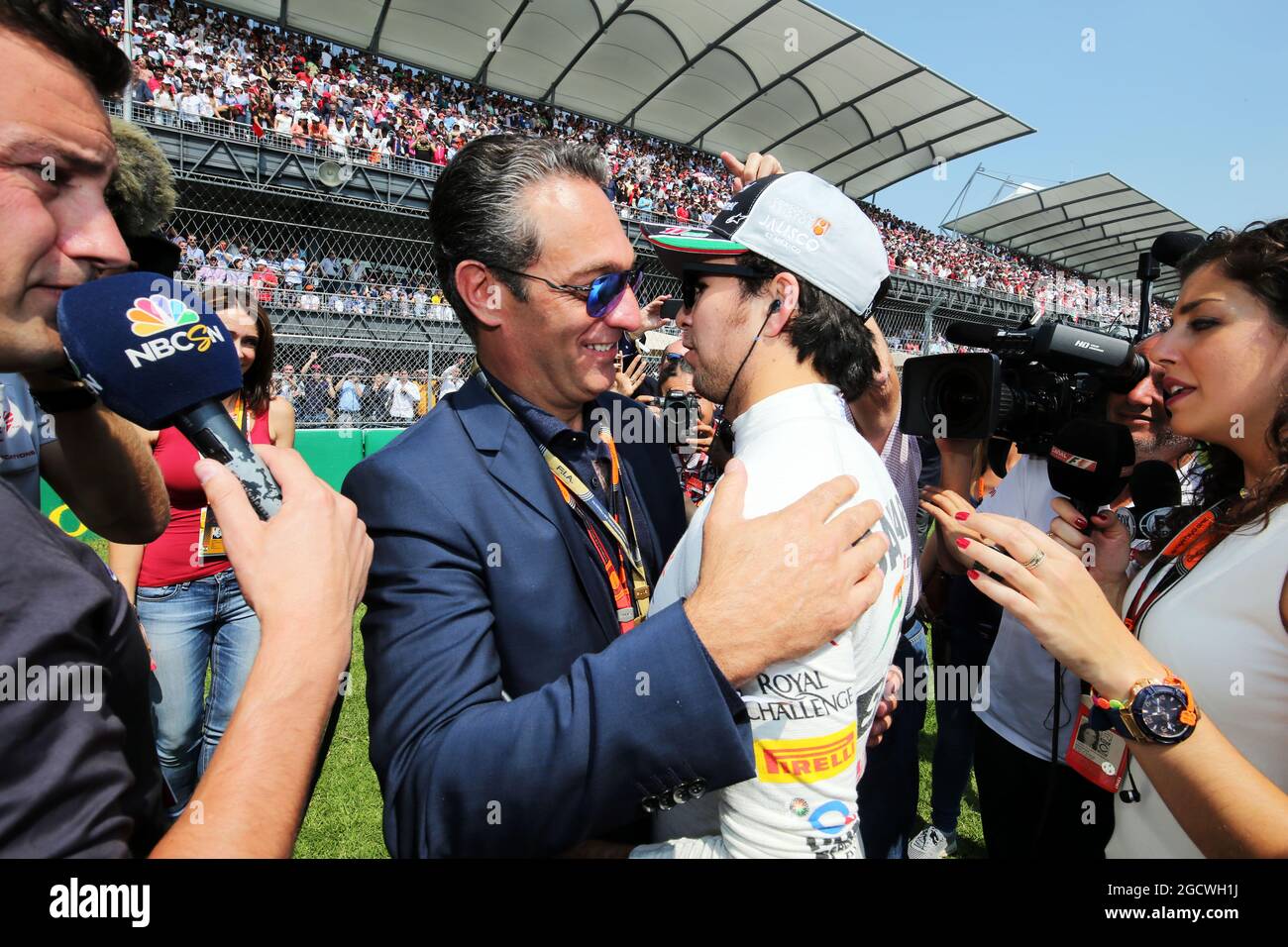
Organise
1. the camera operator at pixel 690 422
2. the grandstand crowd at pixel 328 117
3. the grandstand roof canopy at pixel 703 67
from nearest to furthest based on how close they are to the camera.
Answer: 1. the camera operator at pixel 690 422
2. the grandstand crowd at pixel 328 117
3. the grandstand roof canopy at pixel 703 67

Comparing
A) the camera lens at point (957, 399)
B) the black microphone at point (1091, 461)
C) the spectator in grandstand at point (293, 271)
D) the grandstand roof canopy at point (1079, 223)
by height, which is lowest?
the black microphone at point (1091, 461)

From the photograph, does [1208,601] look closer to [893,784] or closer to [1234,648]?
[1234,648]

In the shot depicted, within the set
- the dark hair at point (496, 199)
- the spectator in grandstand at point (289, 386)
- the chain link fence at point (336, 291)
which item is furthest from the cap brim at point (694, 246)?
the spectator in grandstand at point (289, 386)

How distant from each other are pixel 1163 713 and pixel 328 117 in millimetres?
19803

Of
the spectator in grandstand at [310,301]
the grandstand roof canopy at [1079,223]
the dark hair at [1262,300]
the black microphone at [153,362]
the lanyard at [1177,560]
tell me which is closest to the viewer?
the black microphone at [153,362]

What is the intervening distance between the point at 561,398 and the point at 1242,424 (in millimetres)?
1616

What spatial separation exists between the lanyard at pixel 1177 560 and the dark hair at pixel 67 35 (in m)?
2.41

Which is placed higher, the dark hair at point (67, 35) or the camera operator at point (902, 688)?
the dark hair at point (67, 35)

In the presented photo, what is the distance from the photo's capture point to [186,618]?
307cm

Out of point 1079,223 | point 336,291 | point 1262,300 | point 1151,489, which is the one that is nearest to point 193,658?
point 1151,489

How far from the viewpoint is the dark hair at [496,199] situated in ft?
5.82

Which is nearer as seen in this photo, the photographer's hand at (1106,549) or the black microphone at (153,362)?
the black microphone at (153,362)

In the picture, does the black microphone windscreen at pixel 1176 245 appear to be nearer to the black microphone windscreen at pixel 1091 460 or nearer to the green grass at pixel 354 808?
the black microphone windscreen at pixel 1091 460

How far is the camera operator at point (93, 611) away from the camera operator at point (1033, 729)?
6.33ft
